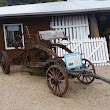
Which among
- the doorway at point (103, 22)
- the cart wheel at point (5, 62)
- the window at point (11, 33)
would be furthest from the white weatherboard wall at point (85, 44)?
the cart wheel at point (5, 62)

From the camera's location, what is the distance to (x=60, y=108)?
764 cm

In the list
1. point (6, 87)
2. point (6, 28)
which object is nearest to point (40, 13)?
point (6, 28)

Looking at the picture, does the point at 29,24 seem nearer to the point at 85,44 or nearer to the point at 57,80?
the point at 85,44

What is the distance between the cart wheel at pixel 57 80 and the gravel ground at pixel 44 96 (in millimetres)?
201

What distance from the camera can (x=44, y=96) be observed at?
8594mm

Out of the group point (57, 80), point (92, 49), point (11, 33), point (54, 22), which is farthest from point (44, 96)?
point (11, 33)

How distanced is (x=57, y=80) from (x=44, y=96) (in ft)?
2.15

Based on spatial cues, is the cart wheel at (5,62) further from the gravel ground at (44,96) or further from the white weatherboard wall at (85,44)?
the white weatherboard wall at (85,44)

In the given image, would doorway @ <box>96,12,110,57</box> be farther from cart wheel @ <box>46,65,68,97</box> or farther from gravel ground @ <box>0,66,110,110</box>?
cart wheel @ <box>46,65,68,97</box>

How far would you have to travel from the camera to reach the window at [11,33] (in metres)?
14.4

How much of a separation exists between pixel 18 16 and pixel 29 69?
4.19 m

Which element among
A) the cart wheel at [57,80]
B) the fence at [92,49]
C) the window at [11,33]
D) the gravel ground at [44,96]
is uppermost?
the window at [11,33]

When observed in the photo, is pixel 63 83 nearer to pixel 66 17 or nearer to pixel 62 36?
pixel 62 36

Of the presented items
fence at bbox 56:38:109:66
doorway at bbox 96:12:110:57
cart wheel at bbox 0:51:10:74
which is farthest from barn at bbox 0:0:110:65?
cart wheel at bbox 0:51:10:74
